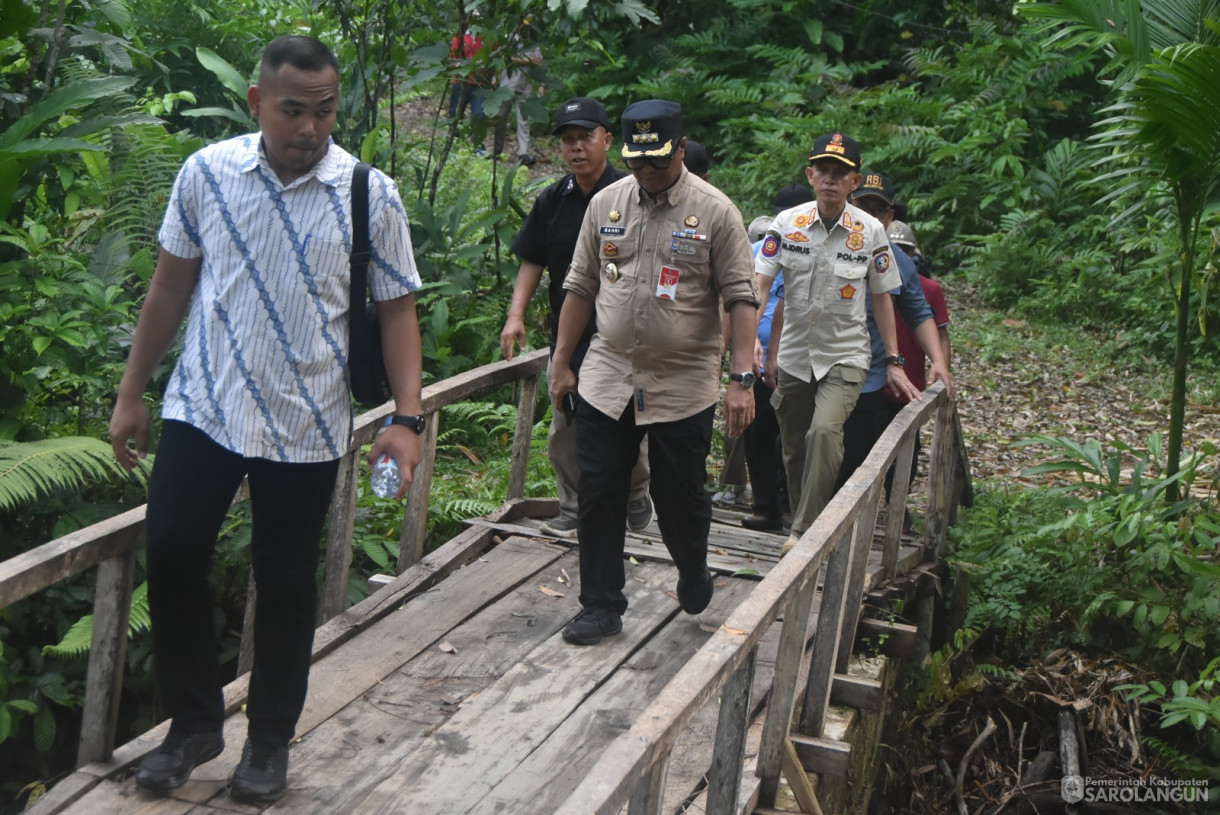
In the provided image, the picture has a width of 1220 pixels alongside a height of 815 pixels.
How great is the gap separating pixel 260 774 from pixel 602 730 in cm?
110

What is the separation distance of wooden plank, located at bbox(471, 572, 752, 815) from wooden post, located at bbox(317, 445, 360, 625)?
1.11 metres

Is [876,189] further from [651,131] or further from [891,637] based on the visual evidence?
[651,131]

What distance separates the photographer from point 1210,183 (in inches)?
260

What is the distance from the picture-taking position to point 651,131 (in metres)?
4.25

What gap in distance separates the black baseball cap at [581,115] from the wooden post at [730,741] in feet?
9.09

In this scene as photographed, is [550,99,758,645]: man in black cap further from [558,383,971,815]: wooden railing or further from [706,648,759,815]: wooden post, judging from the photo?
[706,648,759,815]: wooden post

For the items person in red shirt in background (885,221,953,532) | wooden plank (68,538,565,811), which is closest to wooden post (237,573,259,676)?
wooden plank (68,538,565,811)

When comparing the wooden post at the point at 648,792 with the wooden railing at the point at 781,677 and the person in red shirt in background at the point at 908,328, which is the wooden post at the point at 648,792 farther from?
the person in red shirt in background at the point at 908,328

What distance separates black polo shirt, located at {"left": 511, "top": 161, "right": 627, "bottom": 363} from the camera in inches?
215

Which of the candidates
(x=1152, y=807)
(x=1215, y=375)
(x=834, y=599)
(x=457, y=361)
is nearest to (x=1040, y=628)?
(x=1152, y=807)

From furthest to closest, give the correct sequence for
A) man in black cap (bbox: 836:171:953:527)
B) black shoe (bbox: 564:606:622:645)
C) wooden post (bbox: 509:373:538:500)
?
1. man in black cap (bbox: 836:171:953:527)
2. wooden post (bbox: 509:373:538:500)
3. black shoe (bbox: 564:606:622:645)

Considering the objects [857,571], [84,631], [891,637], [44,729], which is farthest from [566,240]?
[44,729]

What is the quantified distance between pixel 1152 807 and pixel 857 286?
120 inches

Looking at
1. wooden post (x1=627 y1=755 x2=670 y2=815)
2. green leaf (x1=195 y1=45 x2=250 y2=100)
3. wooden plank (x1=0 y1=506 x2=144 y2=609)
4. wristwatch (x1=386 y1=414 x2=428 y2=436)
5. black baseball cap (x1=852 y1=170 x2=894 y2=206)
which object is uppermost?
green leaf (x1=195 y1=45 x2=250 y2=100)
